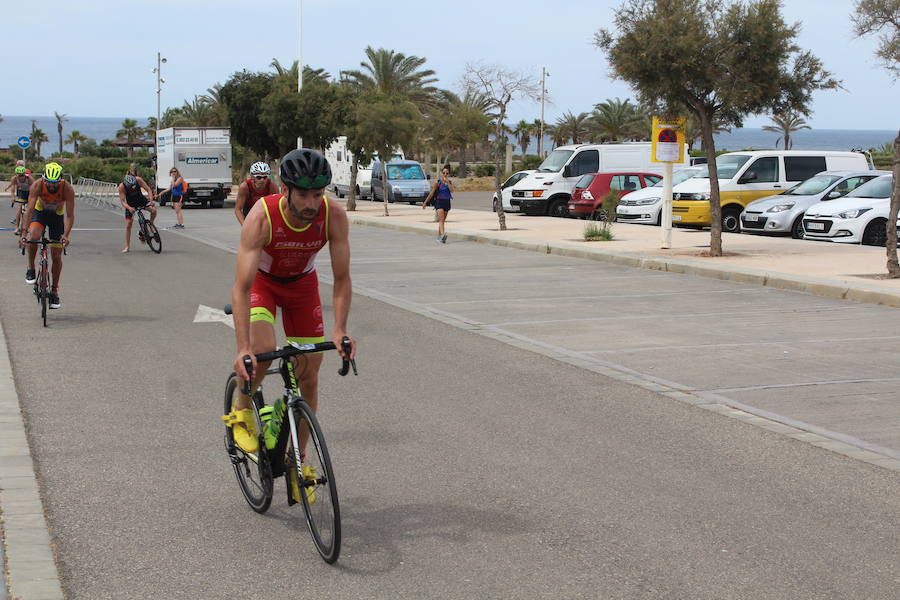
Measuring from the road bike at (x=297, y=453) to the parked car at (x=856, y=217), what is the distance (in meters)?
19.6

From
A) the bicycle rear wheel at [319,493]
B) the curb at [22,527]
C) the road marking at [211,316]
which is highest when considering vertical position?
the bicycle rear wheel at [319,493]

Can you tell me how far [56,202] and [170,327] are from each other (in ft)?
6.76

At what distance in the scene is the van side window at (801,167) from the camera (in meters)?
28.6

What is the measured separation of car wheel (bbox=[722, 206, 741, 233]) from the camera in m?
27.7

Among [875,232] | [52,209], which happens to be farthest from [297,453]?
[875,232]

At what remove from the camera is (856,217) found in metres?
22.7

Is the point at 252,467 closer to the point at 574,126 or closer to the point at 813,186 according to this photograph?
the point at 813,186

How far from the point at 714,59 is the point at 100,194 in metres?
36.1

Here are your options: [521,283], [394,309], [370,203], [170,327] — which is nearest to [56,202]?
[170,327]

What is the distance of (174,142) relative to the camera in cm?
4328

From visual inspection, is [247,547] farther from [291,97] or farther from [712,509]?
[291,97]

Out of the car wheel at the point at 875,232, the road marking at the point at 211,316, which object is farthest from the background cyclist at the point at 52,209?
the car wheel at the point at 875,232

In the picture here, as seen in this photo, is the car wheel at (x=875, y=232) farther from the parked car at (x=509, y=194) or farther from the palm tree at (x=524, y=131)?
the palm tree at (x=524, y=131)

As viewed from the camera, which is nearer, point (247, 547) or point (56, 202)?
point (247, 547)
